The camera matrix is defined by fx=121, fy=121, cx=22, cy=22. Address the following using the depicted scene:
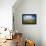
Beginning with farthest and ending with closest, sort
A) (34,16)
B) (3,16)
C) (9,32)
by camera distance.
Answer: (34,16)
(3,16)
(9,32)

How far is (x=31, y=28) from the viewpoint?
19.9 feet

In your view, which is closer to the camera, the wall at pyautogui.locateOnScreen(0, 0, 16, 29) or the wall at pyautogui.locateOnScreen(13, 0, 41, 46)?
the wall at pyautogui.locateOnScreen(0, 0, 16, 29)

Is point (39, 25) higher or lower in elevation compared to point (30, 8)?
lower

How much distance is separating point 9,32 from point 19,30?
6.22 ft

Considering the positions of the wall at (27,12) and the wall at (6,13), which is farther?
the wall at (27,12)

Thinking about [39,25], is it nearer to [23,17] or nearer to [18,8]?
[23,17]

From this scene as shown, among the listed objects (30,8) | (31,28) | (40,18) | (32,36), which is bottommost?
(32,36)

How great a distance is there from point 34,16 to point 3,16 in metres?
1.85

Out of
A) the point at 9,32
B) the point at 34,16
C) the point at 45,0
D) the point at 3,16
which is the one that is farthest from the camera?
the point at 34,16

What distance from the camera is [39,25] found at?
19.9ft

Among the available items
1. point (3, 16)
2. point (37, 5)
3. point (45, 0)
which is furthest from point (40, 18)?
point (3, 16)

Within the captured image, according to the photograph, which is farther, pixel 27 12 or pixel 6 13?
pixel 27 12

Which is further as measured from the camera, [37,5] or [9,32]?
[37,5]

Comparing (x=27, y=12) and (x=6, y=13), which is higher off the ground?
(x=27, y=12)
